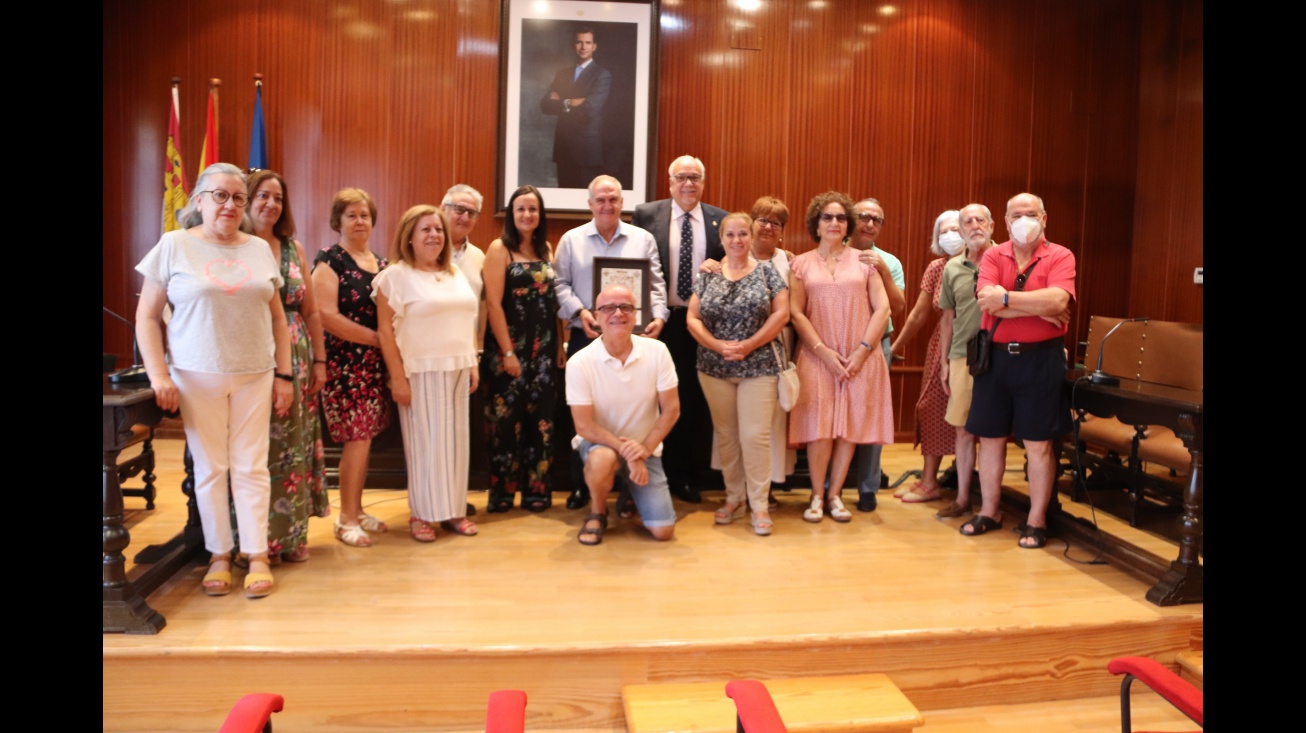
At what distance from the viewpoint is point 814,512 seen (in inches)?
154

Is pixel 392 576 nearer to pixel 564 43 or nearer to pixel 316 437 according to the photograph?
pixel 316 437

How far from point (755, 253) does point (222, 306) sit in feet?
7.05

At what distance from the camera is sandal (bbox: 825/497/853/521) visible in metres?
3.91

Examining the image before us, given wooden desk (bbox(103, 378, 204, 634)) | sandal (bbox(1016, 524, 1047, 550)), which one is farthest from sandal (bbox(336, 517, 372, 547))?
sandal (bbox(1016, 524, 1047, 550))

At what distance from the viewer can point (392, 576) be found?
3.10m

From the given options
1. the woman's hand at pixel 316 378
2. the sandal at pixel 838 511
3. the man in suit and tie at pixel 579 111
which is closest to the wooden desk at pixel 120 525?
the woman's hand at pixel 316 378

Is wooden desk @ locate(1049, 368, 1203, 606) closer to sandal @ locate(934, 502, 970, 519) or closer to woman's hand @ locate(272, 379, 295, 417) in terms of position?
sandal @ locate(934, 502, 970, 519)

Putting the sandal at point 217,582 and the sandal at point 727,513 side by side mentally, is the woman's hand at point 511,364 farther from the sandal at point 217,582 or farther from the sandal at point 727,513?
the sandal at point 217,582

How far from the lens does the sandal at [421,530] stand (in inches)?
138

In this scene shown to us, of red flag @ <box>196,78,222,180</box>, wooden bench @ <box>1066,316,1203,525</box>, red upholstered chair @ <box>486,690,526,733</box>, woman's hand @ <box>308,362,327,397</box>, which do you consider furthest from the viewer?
red flag @ <box>196,78,222,180</box>

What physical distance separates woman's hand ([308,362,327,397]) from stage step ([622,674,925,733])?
158 centimetres

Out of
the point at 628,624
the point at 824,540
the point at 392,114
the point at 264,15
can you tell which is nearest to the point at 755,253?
the point at 824,540

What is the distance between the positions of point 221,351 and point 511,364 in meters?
1.34

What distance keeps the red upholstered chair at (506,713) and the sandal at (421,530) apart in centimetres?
202
